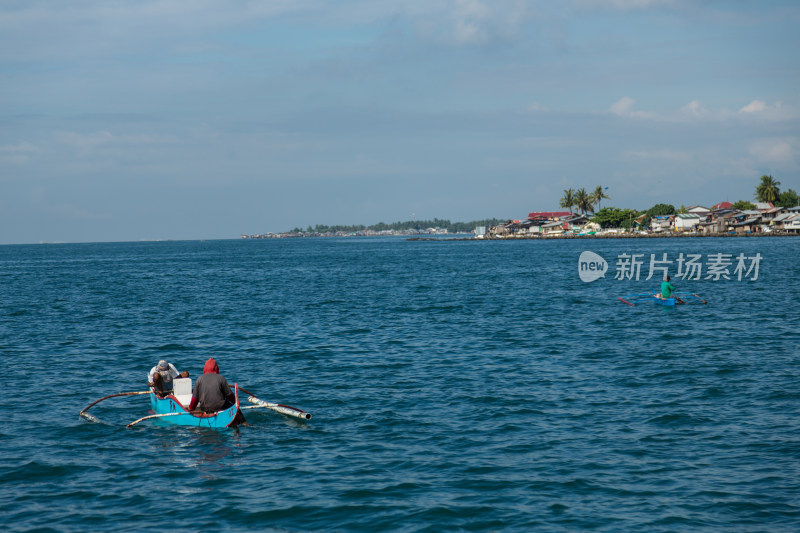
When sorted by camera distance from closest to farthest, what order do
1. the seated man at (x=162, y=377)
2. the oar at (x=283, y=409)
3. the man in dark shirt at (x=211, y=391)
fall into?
1. the man in dark shirt at (x=211, y=391)
2. the oar at (x=283, y=409)
3. the seated man at (x=162, y=377)

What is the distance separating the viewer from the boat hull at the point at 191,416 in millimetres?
21906

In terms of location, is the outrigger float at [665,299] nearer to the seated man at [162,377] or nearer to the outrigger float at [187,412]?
the outrigger float at [187,412]

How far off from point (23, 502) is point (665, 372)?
2395 centimetres

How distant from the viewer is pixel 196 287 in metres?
85.4

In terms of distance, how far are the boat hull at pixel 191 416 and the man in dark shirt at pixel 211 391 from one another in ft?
0.61

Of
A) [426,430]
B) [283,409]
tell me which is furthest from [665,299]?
[283,409]

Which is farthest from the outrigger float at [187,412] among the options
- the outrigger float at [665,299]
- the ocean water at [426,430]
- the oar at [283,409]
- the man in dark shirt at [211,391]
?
the outrigger float at [665,299]

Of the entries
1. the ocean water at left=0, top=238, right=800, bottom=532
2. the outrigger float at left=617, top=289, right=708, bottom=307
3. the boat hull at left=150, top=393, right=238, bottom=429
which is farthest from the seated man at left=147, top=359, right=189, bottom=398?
the outrigger float at left=617, top=289, right=708, bottom=307

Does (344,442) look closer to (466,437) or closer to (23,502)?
(466,437)

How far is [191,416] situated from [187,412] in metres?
0.19

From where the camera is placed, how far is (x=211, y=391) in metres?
21.8

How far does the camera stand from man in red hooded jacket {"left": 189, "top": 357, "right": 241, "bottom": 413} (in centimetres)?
2180

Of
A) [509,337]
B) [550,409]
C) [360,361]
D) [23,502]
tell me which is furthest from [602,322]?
[23,502]

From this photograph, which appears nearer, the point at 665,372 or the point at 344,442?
the point at 344,442
